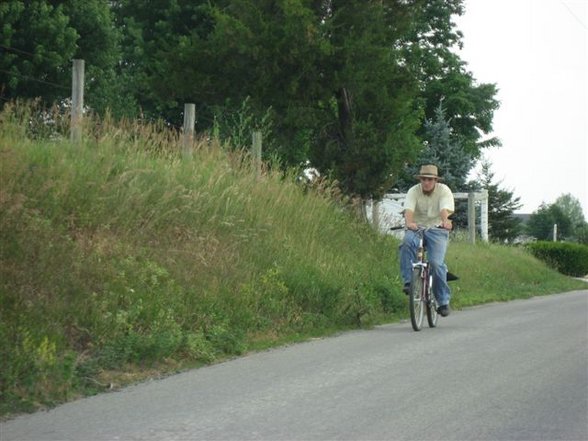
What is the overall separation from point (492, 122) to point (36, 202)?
58343 mm

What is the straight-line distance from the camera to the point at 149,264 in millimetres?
10641

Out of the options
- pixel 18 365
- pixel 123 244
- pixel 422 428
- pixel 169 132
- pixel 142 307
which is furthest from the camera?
pixel 169 132

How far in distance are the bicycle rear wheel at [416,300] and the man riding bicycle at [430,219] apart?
0.62 ft

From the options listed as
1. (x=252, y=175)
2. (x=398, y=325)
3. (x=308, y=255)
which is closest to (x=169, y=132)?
(x=252, y=175)

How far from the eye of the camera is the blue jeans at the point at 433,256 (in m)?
13.2

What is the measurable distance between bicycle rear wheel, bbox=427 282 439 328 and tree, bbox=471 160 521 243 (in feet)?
165

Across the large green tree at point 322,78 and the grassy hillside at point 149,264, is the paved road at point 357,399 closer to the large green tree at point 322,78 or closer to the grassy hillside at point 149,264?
the grassy hillside at point 149,264

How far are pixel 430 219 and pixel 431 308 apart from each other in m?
1.13

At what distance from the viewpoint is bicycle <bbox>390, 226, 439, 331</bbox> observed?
42.6ft

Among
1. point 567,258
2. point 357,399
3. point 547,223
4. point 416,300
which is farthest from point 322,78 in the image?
point 547,223

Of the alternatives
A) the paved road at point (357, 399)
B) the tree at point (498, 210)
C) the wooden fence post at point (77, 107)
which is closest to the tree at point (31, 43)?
the wooden fence post at point (77, 107)

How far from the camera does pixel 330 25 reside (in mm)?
24234

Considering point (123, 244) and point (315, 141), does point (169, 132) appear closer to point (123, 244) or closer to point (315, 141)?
point (123, 244)

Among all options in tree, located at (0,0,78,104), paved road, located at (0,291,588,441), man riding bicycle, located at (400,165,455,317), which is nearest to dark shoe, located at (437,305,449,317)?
man riding bicycle, located at (400,165,455,317)
